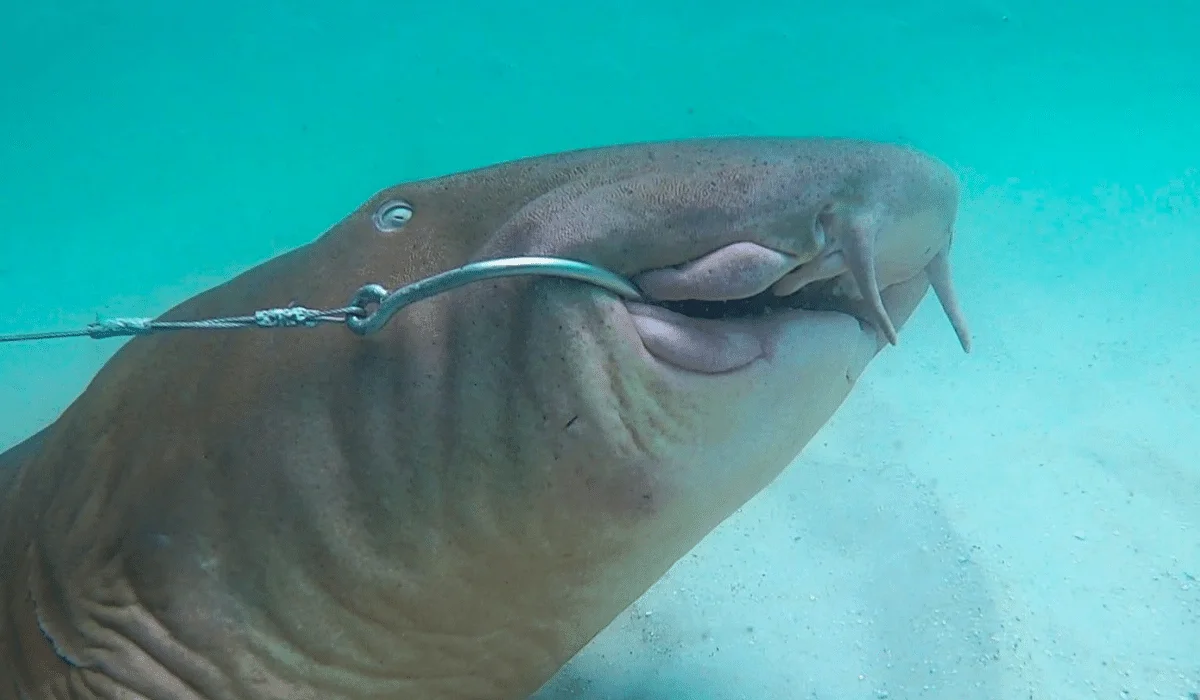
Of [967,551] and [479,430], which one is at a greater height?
[479,430]

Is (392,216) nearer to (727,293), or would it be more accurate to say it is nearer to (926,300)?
(727,293)

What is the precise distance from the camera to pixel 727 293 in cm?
118

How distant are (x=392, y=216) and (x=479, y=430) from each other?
19.2 inches

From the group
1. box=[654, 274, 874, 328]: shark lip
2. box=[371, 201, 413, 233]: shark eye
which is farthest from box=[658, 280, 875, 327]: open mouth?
box=[371, 201, 413, 233]: shark eye

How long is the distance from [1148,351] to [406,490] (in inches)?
193

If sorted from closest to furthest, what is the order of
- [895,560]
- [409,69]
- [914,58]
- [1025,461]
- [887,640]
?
[887,640], [895,560], [1025,461], [914,58], [409,69]

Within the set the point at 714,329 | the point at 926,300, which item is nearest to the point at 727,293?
the point at 714,329

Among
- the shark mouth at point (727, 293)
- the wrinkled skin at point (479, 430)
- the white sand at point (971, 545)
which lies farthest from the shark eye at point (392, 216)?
the white sand at point (971, 545)

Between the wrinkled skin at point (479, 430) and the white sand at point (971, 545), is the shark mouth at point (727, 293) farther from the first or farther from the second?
the white sand at point (971, 545)

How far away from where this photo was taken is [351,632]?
4.47 ft

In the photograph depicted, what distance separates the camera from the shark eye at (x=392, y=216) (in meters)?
1.45

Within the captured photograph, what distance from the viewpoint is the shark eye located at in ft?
4.74

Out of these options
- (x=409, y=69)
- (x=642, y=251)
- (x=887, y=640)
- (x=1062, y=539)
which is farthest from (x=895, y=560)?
(x=409, y=69)

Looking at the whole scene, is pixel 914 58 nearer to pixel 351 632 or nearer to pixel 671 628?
pixel 671 628
